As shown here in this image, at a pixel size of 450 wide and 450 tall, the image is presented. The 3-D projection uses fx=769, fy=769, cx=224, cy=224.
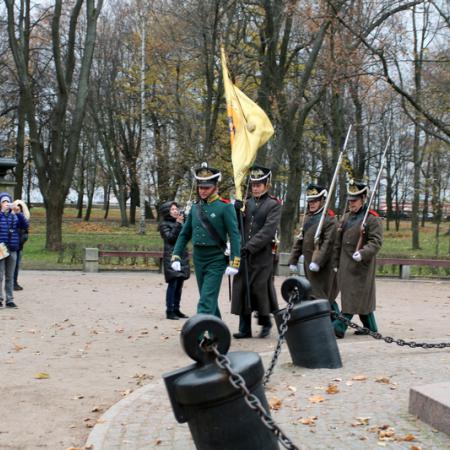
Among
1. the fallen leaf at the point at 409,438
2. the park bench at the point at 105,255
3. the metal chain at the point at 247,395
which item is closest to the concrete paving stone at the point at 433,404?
Answer: the fallen leaf at the point at 409,438

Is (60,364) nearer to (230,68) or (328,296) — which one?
(328,296)

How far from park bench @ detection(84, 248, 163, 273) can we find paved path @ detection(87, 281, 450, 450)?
37.8 feet

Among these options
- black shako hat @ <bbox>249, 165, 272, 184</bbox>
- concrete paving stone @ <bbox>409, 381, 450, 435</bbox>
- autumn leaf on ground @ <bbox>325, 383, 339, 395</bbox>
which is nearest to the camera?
concrete paving stone @ <bbox>409, 381, 450, 435</bbox>

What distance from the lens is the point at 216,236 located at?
368 inches

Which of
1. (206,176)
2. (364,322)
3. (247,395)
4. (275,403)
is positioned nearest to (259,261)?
(206,176)

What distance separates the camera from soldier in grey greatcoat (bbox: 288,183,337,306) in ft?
34.3

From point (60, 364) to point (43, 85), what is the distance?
33.3m

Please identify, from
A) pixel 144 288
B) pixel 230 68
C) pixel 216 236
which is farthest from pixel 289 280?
pixel 230 68

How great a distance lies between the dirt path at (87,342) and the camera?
6.35 metres

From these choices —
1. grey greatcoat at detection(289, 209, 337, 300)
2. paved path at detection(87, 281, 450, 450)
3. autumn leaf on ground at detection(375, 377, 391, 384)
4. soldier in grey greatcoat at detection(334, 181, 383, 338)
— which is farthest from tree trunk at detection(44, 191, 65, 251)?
autumn leaf on ground at detection(375, 377, 391, 384)

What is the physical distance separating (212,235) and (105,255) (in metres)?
11.9

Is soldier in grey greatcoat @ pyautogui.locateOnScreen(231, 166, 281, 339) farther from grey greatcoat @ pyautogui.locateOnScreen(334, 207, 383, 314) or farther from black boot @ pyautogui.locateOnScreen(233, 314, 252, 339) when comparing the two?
grey greatcoat @ pyautogui.locateOnScreen(334, 207, 383, 314)

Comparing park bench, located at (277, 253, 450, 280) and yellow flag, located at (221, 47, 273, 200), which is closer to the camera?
yellow flag, located at (221, 47, 273, 200)

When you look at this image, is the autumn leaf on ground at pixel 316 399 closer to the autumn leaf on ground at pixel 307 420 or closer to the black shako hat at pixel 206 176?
the autumn leaf on ground at pixel 307 420
